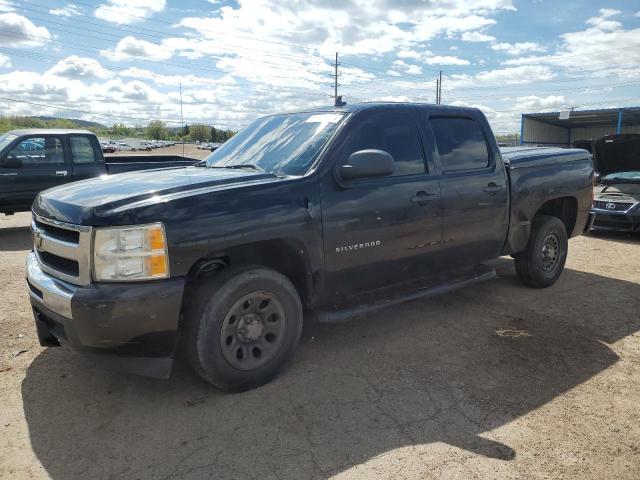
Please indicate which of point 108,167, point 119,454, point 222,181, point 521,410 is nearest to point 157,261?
point 222,181

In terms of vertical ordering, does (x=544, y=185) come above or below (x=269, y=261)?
above

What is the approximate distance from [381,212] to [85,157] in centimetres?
748

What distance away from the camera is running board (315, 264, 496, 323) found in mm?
3721

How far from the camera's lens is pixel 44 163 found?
9117 mm

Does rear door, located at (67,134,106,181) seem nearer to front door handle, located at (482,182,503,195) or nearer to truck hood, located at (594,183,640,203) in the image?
front door handle, located at (482,182,503,195)

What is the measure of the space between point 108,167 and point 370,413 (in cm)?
795

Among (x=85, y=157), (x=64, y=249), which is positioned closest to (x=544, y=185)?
(x=64, y=249)

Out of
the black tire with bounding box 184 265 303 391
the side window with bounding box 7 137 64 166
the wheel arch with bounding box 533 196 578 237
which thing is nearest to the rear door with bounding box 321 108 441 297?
the black tire with bounding box 184 265 303 391

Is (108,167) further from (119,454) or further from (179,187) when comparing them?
(119,454)

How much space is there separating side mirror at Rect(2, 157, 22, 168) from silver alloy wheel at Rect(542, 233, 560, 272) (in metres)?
8.48

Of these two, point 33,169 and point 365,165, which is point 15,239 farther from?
point 365,165

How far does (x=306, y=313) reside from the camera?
14.3ft

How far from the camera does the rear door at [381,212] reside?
3.70 m

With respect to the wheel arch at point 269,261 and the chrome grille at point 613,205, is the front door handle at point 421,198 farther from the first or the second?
the chrome grille at point 613,205
